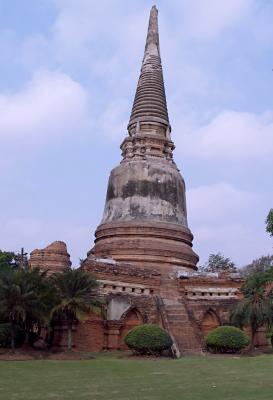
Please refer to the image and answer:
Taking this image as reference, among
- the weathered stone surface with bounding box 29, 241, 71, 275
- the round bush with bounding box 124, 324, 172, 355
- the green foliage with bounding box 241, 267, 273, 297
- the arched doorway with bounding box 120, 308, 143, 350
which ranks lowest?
the round bush with bounding box 124, 324, 172, 355

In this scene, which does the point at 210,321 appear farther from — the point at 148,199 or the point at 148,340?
the point at 148,199

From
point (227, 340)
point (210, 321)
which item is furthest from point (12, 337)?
point (210, 321)

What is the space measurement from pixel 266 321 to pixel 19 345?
10047 mm

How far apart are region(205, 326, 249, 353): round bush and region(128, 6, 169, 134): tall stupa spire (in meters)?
16.5

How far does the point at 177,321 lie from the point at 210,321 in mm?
2256

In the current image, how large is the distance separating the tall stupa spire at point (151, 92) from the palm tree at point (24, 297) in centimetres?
1652

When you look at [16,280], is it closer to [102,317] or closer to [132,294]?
[102,317]

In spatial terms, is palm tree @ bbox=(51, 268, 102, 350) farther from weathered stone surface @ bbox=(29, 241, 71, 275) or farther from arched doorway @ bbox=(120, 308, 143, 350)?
weathered stone surface @ bbox=(29, 241, 71, 275)

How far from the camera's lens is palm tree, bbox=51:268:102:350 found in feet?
68.2

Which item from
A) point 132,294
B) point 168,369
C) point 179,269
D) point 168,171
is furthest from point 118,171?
point 168,369

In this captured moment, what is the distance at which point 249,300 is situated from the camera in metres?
22.8

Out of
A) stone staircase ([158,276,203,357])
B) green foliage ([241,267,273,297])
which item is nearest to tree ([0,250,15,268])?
stone staircase ([158,276,203,357])

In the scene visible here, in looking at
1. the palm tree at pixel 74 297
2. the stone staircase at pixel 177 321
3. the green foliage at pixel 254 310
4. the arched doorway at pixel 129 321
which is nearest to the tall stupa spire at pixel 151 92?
the stone staircase at pixel 177 321

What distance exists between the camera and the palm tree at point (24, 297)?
20.0 metres
